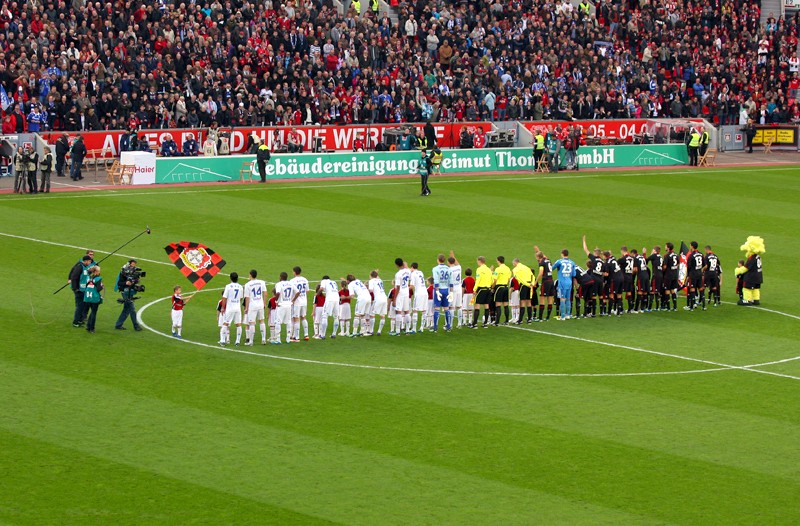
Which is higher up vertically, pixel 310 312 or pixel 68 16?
pixel 68 16

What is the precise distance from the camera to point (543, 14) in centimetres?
6931

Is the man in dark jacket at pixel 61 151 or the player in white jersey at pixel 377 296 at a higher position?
the man in dark jacket at pixel 61 151

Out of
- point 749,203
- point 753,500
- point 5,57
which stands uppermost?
point 5,57

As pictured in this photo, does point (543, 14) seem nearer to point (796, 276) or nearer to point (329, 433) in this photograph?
point (796, 276)

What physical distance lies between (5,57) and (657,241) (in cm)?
2690

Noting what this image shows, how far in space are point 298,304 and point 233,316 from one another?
4.70ft

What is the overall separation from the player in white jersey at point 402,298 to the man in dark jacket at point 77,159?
23736mm

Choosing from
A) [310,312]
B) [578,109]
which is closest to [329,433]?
[310,312]

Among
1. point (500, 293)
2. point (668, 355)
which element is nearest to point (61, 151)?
point (500, 293)

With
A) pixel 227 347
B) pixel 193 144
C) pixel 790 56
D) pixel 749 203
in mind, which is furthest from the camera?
pixel 790 56

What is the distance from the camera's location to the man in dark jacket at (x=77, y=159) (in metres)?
50.8

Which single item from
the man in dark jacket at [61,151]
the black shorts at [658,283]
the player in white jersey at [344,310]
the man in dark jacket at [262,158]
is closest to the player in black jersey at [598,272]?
the black shorts at [658,283]

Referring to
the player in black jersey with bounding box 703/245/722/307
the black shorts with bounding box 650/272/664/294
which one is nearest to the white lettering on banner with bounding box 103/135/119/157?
the black shorts with bounding box 650/272/664/294

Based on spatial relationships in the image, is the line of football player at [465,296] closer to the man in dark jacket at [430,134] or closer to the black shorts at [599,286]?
the black shorts at [599,286]
